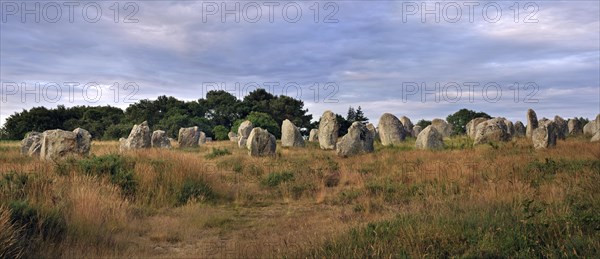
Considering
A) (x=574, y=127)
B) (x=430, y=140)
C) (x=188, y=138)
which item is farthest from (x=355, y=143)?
(x=574, y=127)

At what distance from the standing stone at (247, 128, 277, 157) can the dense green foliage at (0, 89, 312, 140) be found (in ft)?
76.1

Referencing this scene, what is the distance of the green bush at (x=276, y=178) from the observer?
11.9 meters

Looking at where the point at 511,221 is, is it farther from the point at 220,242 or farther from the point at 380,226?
the point at 220,242

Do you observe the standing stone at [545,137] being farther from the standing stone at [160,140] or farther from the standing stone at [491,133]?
the standing stone at [160,140]

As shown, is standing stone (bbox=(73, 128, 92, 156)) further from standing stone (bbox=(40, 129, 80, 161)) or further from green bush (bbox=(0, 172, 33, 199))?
green bush (bbox=(0, 172, 33, 199))

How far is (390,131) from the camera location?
29.3 m

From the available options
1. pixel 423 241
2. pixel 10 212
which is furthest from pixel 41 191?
pixel 423 241

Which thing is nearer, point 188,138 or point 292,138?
point 292,138

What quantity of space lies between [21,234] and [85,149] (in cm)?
1160

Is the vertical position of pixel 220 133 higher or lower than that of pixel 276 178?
higher

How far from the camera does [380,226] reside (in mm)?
6172

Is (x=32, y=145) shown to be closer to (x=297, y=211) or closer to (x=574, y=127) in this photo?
(x=297, y=211)

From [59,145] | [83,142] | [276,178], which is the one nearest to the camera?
[276,178]

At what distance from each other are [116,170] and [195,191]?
188 centimetres
